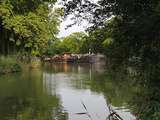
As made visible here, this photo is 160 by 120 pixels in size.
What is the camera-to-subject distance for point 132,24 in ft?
36.1

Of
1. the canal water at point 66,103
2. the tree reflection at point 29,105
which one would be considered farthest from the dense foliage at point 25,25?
the tree reflection at point 29,105

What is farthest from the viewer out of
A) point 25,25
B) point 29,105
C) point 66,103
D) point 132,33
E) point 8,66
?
point 25,25

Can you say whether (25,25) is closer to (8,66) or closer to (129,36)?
(8,66)

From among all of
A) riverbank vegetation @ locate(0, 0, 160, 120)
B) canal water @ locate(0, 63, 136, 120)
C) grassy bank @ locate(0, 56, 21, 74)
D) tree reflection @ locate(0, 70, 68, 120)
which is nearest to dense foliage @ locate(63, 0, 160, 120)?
riverbank vegetation @ locate(0, 0, 160, 120)

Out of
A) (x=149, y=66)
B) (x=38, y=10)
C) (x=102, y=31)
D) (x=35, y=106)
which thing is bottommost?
(x=35, y=106)

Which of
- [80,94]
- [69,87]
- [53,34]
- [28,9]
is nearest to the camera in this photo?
[80,94]

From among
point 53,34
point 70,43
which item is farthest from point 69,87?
point 70,43

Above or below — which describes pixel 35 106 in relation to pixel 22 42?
below

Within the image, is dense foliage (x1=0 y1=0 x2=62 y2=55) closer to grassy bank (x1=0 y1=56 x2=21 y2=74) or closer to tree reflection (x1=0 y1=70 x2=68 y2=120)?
grassy bank (x1=0 y1=56 x2=21 y2=74)

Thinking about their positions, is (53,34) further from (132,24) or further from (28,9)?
(132,24)

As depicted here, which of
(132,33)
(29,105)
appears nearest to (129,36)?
(132,33)

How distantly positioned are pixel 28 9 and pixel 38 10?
4.40ft

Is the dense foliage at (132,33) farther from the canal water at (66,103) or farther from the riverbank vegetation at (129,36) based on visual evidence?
the canal water at (66,103)

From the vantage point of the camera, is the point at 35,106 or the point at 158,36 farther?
the point at 35,106
